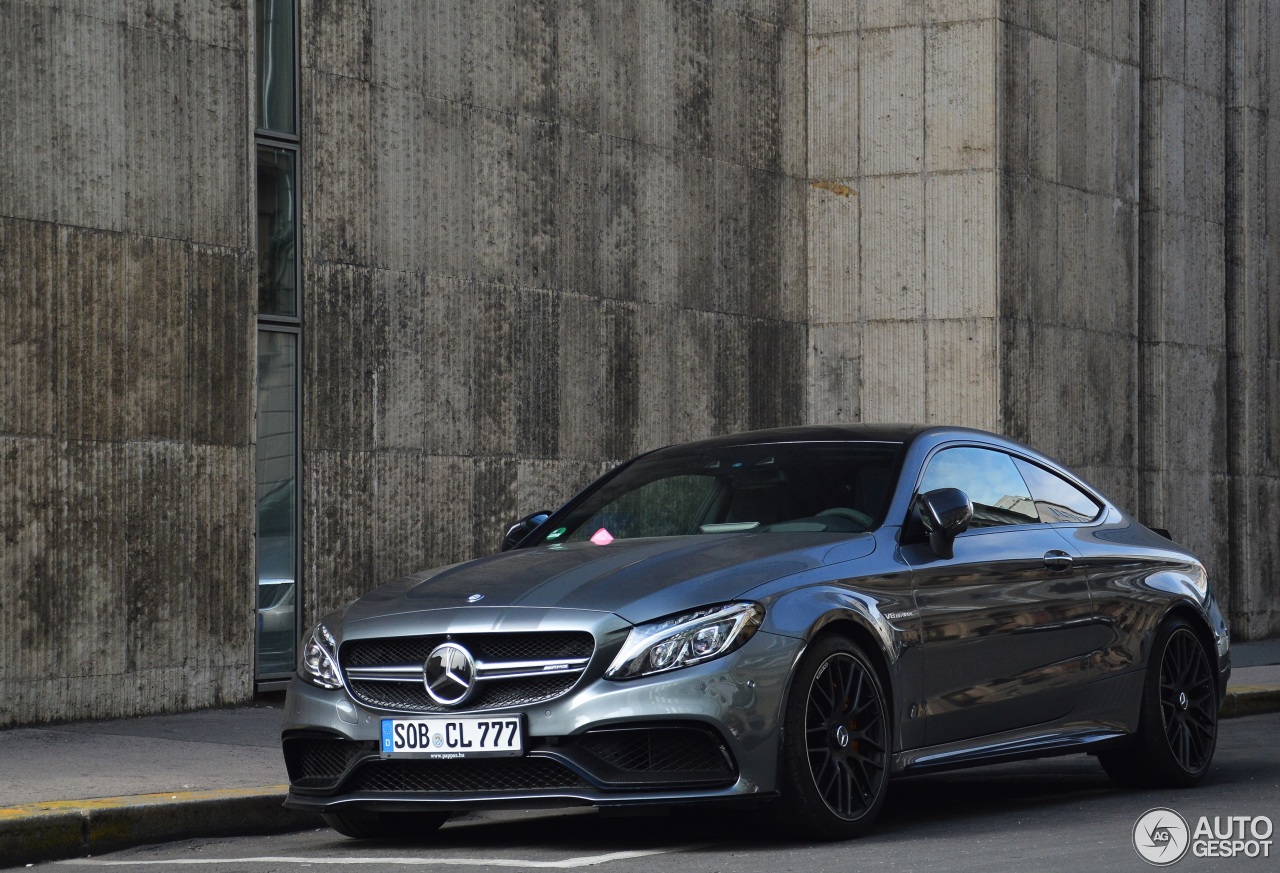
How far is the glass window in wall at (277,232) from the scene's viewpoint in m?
12.6

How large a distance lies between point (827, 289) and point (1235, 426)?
5.02 meters

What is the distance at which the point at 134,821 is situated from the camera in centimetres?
771

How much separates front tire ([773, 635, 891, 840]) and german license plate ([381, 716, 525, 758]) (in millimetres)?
898

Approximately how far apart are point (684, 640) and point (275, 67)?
290 inches

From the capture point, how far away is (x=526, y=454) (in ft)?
46.6

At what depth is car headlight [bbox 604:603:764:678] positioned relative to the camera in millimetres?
6430

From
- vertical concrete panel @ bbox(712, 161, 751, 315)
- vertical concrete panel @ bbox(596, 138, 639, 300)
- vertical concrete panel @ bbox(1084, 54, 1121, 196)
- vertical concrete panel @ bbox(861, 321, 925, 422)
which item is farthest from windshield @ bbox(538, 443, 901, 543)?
vertical concrete panel @ bbox(1084, 54, 1121, 196)

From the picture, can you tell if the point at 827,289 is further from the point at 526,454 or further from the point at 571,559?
the point at 571,559

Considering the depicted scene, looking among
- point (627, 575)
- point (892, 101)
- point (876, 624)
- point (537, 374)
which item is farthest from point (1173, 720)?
point (892, 101)

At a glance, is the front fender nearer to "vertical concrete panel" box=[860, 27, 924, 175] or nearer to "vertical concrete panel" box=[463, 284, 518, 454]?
"vertical concrete panel" box=[463, 284, 518, 454]

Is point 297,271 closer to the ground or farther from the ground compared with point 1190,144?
closer to the ground

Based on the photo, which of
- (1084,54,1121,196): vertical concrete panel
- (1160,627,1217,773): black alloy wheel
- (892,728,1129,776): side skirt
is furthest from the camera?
(1084,54,1121,196): vertical concrete panel

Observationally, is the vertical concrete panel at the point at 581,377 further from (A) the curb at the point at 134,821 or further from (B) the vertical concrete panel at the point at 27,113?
(A) the curb at the point at 134,821

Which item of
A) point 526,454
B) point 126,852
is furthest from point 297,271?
point 126,852
